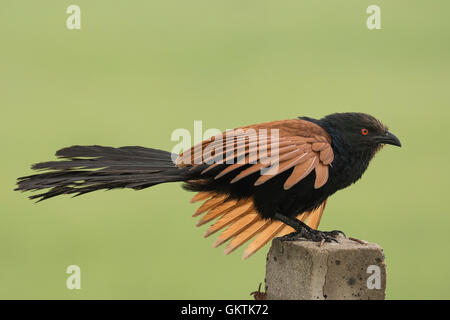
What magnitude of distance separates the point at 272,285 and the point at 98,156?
3.66 ft

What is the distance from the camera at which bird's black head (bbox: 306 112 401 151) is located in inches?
141

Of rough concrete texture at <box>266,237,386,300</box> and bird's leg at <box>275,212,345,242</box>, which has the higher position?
bird's leg at <box>275,212,345,242</box>

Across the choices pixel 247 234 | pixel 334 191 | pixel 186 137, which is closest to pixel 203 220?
pixel 247 234

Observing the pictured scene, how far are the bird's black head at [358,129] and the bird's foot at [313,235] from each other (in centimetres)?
47

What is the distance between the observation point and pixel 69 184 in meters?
3.24

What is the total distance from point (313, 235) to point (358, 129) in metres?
0.62

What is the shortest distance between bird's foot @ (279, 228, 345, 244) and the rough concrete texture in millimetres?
67

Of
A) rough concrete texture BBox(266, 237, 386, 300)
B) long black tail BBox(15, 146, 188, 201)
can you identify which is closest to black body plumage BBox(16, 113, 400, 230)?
long black tail BBox(15, 146, 188, 201)

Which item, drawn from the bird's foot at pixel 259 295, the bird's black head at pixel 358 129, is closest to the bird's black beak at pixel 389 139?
the bird's black head at pixel 358 129

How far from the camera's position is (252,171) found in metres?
3.19

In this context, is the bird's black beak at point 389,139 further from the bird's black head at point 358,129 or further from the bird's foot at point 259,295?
the bird's foot at point 259,295

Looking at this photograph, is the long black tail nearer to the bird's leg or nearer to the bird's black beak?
the bird's leg

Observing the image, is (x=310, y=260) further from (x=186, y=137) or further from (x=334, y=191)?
(x=186, y=137)

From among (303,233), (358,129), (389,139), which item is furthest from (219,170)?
(389,139)
